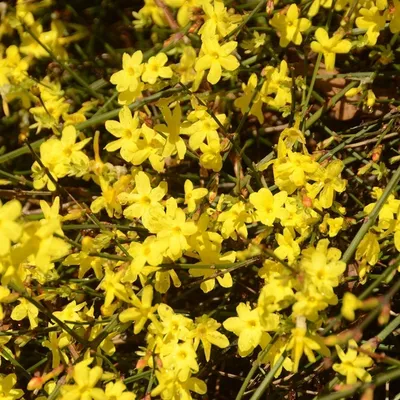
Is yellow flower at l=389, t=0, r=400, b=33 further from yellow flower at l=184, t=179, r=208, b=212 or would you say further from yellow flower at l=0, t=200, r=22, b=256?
yellow flower at l=0, t=200, r=22, b=256

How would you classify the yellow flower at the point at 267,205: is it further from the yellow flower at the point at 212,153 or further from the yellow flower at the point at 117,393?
the yellow flower at the point at 117,393

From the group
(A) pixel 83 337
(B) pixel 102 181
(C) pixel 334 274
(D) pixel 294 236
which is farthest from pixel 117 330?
(C) pixel 334 274

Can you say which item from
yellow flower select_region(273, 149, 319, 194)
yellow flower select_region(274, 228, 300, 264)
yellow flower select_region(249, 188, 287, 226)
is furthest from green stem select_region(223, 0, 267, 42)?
yellow flower select_region(274, 228, 300, 264)

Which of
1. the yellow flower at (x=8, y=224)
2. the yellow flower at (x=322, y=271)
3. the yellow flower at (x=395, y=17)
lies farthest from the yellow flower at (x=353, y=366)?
the yellow flower at (x=395, y=17)

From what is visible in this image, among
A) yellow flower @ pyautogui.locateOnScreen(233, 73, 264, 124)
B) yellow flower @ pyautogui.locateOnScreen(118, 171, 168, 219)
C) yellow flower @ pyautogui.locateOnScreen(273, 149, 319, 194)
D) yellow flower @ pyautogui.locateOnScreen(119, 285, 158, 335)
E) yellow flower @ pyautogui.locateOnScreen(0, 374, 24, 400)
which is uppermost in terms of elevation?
yellow flower @ pyautogui.locateOnScreen(233, 73, 264, 124)

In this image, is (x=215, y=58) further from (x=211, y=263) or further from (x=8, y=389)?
(x=8, y=389)

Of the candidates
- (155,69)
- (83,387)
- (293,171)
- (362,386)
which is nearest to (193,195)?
(293,171)

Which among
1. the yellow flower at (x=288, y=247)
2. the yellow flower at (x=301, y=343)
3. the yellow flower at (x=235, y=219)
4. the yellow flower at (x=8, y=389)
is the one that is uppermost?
the yellow flower at (x=235, y=219)
